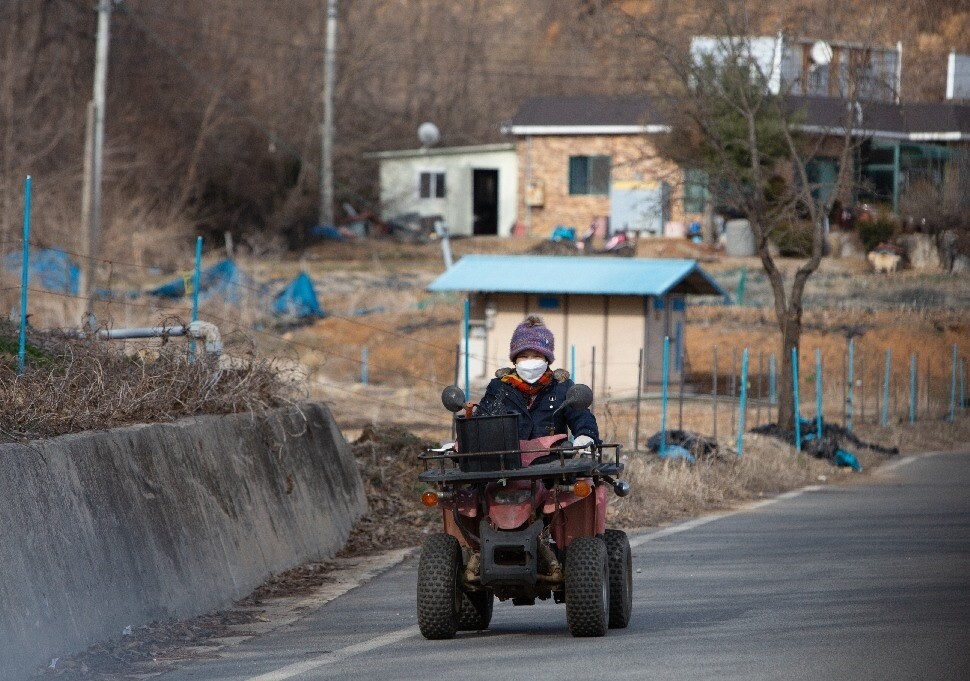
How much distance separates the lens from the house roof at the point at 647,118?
160 feet

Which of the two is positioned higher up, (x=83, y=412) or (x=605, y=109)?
(x=605, y=109)

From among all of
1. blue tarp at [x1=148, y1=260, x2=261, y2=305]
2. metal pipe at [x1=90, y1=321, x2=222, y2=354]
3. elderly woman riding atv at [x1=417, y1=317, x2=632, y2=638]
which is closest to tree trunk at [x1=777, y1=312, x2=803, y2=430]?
metal pipe at [x1=90, y1=321, x2=222, y2=354]

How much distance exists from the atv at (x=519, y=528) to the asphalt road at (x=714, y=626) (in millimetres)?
230

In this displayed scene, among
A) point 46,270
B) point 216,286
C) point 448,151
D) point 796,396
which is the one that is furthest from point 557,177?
point 796,396

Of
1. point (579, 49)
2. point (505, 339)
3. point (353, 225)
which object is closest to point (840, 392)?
point (505, 339)

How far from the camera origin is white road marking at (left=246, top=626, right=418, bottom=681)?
7.46m

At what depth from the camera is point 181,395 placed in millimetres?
10664

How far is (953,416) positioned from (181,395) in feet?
74.0

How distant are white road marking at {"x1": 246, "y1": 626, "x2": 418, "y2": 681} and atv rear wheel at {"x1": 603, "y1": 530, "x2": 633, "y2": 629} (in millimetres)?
1151

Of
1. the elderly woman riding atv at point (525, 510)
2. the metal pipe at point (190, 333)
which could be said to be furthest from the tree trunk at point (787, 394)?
the elderly woman riding atv at point (525, 510)

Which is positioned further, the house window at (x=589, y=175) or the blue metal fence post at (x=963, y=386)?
the house window at (x=589, y=175)

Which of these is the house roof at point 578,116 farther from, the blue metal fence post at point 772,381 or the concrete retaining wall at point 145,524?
the concrete retaining wall at point 145,524

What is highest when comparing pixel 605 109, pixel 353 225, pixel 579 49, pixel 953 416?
pixel 579 49

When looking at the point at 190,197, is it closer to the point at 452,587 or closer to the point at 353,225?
the point at 353,225
